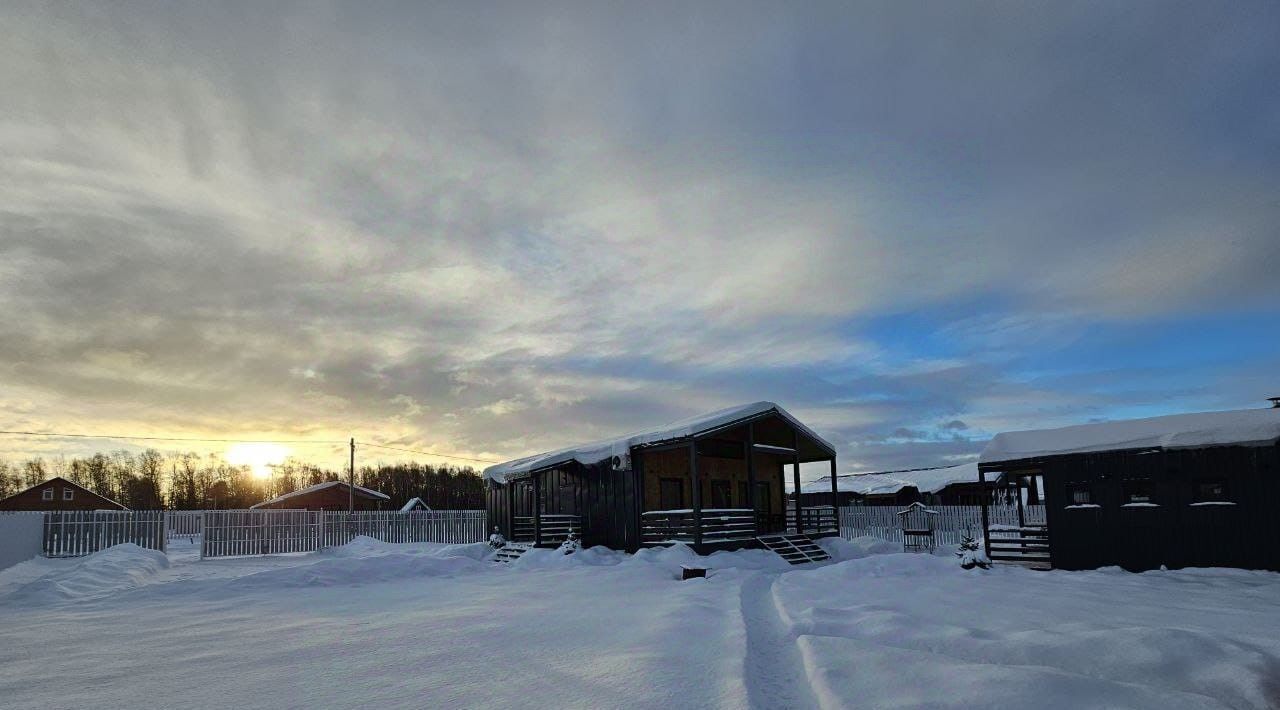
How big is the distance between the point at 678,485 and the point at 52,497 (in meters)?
60.4

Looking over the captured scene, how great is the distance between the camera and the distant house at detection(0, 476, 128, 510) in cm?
5778

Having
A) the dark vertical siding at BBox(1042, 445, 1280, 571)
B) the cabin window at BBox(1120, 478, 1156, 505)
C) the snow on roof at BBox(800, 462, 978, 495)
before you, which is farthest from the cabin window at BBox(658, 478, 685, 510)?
the snow on roof at BBox(800, 462, 978, 495)

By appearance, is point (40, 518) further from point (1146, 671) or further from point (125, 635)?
point (1146, 671)

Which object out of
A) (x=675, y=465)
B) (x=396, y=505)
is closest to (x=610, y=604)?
(x=675, y=465)

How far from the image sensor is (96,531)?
24.8 meters

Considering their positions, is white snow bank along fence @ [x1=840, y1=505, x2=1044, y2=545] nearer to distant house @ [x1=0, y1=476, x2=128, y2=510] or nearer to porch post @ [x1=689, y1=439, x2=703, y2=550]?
porch post @ [x1=689, y1=439, x2=703, y2=550]

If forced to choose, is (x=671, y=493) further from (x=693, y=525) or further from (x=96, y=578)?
(x=96, y=578)

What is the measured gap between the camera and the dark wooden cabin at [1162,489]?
1575cm

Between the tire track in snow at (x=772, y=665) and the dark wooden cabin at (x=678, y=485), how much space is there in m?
10.2

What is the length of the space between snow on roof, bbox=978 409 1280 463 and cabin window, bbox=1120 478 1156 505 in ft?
2.92

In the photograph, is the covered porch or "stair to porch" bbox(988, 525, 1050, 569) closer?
"stair to porch" bbox(988, 525, 1050, 569)

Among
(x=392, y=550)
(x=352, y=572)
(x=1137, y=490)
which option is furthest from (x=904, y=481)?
(x=352, y=572)

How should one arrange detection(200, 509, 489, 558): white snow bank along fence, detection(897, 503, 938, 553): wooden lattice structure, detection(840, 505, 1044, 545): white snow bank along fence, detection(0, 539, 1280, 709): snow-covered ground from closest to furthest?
1. detection(0, 539, 1280, 709): snow-covered ground
2. detection(200, 509, 489, 558): white snow bank along fence
3. detection(897, 503, 938, 553): wooden lattice structure
4. detection(840, 505, 1044, 545): white snow bank along fence

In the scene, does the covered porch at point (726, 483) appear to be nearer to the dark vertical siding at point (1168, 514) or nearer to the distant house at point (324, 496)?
the dark vertical siding at point (1168, 514)
